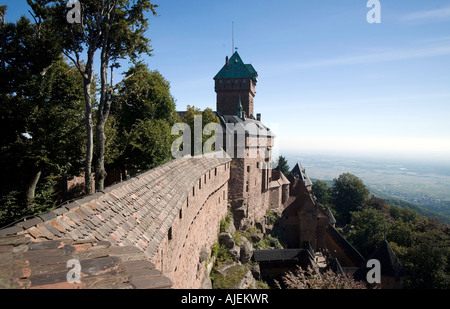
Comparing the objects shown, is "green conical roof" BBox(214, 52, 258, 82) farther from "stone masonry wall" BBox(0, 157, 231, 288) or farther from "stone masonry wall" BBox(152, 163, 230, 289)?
"stone masonry wall" BBox(0, 157, 231, 288)

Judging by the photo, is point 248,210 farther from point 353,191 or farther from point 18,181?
point 353,191

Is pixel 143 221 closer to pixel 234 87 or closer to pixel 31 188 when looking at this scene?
pixel 31 188

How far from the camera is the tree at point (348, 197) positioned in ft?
172

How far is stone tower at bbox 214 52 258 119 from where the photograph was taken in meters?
44.5

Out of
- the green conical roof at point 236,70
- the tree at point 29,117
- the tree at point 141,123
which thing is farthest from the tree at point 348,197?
the tree at point 29,117

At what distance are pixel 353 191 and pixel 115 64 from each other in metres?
52.0

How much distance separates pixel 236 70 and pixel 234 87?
3.07 m

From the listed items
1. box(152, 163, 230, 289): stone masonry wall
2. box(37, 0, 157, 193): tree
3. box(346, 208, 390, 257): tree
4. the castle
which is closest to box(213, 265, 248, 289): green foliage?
the castle

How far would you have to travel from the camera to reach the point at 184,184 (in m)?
8.77

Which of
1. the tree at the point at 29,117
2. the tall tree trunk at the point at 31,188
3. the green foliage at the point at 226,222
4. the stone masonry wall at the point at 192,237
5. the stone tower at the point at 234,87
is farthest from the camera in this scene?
the stone tower at the point at 234,87

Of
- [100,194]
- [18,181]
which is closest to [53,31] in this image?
[18,181]

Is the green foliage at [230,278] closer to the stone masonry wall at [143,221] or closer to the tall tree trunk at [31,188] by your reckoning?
the stone masonry wall at [143,221]

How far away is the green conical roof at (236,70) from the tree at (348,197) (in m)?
28.9

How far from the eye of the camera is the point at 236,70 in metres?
45.2
